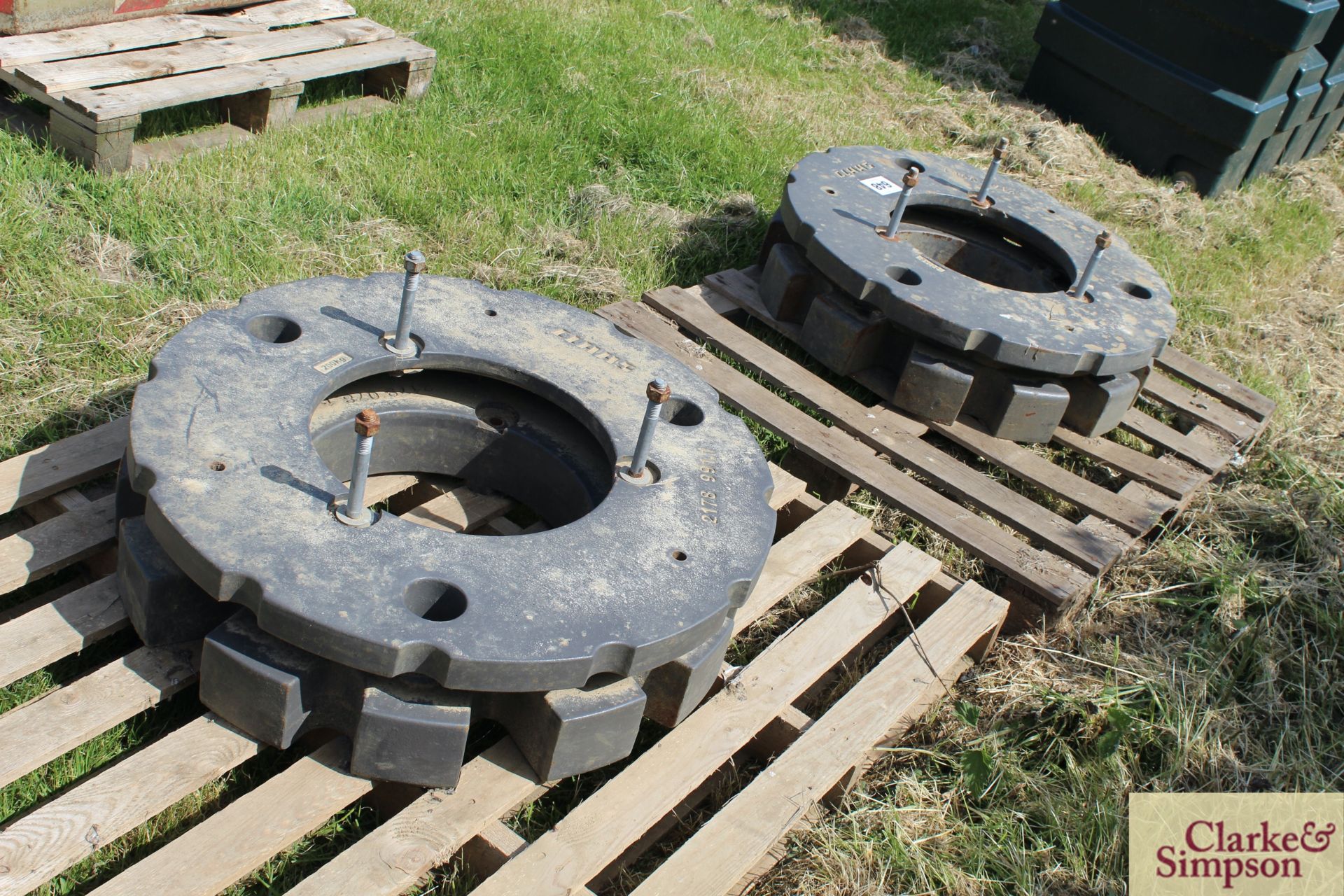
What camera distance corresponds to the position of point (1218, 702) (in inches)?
115

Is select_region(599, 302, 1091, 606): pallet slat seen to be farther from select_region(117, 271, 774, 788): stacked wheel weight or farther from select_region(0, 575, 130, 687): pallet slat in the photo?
select_region(0, 575, 130, 687): pallet slat

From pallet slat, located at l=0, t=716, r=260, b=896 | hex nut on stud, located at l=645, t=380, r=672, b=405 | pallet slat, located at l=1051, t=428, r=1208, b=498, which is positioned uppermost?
hex nut on stud, located at l=645, t=380, r=672, b=405

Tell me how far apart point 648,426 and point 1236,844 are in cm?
158

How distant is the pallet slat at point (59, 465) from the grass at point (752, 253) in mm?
201

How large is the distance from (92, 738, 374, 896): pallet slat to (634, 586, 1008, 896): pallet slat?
60 centimetres

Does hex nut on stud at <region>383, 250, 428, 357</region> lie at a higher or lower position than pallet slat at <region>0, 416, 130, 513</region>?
higher

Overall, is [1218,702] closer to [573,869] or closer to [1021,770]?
[1021,770]

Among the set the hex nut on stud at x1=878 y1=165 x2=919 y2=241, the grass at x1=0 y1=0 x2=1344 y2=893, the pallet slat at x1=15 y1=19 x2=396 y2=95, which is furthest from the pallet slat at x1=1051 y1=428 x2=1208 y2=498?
the pallet slat at x1=15 y1=19 x2=396 y2=95

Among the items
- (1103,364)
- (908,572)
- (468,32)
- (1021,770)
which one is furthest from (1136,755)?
(468,32)

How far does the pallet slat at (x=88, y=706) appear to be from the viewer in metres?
2.11

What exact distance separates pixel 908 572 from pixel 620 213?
2013 mm

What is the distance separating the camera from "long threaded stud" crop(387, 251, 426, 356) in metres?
2.63

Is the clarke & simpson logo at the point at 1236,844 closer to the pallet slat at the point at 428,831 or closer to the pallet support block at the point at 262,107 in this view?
the pallet slat at the point at 428,831

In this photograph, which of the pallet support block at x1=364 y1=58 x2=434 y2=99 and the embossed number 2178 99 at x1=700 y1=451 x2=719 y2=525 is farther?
the pallet support block at x1=364 y1=58 x2=434 y2=99
